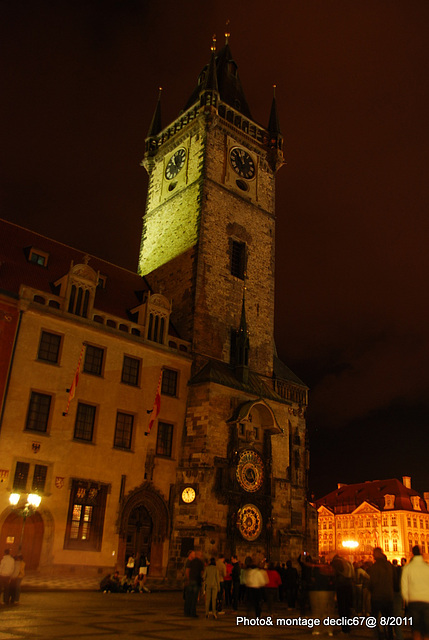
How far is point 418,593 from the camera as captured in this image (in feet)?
27.3

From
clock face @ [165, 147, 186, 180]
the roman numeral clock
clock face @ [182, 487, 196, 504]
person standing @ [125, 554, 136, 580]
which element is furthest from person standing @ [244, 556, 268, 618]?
clock face @ [165, 147, 186, 180]

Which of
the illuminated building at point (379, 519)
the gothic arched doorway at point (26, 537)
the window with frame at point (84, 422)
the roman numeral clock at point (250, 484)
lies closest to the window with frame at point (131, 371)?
the window with frame at point (84, 422)

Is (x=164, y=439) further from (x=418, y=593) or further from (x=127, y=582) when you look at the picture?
(x=418, y=593)

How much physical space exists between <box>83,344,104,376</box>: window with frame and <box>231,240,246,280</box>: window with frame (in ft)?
36.3

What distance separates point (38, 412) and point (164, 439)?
653 cm

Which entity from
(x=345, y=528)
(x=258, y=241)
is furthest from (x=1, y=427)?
(x=345, y=528)

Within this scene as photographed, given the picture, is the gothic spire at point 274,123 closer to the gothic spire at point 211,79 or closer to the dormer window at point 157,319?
the gothic spire at point 211,79

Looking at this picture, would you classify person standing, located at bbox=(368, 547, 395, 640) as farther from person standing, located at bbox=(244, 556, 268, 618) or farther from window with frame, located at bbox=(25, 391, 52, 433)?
window with frame, located at bbox=(25, 391, 52, 433)

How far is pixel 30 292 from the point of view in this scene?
23.7 metres

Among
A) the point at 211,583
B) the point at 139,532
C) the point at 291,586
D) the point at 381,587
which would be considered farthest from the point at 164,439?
the point at 381,587

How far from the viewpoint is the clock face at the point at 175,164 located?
37.2m

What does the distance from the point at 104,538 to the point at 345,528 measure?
66.3 metres

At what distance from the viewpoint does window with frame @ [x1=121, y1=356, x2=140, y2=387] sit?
1044 inches

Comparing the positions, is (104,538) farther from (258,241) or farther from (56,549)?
(258,241)
